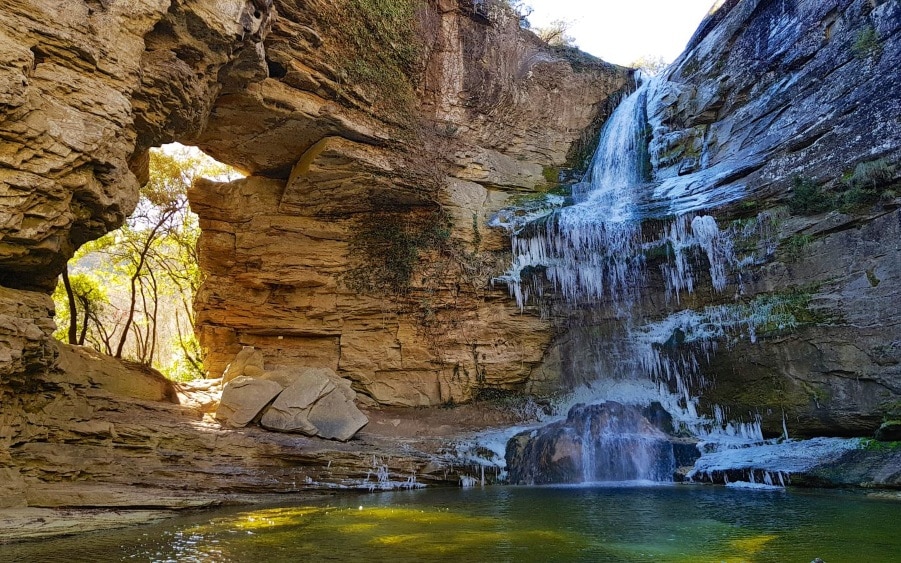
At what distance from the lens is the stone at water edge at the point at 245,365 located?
49.6 ft

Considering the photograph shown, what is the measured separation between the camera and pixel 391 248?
1689cm

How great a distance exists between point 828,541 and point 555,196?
45.3 ft

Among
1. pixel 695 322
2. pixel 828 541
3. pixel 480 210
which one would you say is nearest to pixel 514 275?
pixel 480 210

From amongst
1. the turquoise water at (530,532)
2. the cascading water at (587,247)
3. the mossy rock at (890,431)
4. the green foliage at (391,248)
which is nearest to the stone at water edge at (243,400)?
the turquoise water at (530,532)

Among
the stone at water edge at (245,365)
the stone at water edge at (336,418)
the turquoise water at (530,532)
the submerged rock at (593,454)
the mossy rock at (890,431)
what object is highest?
the stone at water edge at (245,365)

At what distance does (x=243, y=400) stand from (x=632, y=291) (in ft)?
34.3

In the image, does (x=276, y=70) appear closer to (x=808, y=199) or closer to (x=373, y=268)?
(x=373, y=268)

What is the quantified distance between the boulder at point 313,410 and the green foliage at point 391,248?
12.2 feet

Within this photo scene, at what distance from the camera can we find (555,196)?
60.0 feet

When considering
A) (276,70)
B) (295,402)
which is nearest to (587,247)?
(295,402)

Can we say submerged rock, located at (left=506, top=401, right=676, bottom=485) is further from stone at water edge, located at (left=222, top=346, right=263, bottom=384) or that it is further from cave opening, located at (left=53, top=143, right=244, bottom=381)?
cave opening, located at (left=53, top=143, right=244, bottom=381)

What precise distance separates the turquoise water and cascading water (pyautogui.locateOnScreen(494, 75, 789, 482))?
9.59 ft

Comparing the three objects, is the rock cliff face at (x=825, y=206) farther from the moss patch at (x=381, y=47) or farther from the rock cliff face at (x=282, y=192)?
the moss patch at (x=381, y=47)

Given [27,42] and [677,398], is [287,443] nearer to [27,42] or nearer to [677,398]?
[27,42]
